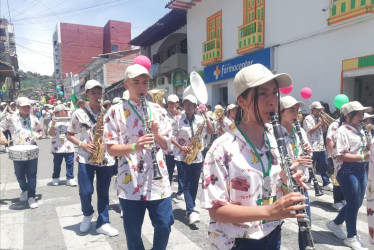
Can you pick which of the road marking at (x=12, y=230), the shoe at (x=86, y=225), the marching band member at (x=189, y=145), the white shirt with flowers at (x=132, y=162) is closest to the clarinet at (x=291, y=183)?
the white shirt with flowers at (x=132, y=162)

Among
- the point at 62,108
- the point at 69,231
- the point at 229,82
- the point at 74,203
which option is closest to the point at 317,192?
the point at 69,231

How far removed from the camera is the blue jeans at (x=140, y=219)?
2682 mm

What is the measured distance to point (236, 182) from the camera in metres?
1.55

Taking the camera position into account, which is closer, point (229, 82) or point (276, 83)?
point (276, 83)

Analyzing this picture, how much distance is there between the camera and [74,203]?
18.4ft

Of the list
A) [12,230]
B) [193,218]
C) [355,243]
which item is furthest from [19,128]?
[355,243]

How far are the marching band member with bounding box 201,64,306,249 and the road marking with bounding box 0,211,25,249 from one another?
3.43 meters

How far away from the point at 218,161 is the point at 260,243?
571mm

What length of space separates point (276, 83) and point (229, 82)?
46.1 ft

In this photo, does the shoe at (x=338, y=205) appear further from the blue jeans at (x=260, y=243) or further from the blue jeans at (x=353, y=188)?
the blue jeans at (x=260, y=243)

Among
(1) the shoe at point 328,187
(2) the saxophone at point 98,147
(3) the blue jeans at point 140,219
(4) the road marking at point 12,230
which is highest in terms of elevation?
(2) the saxophone at point 98,147

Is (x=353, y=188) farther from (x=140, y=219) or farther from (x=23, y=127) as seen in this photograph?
(x=23, y=127)

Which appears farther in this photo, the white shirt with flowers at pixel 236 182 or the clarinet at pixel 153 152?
the clarinet at pixel 153 152

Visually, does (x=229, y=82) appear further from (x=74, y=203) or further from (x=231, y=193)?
(x=231, y=193)
